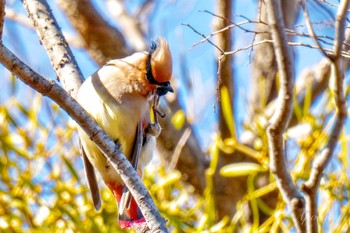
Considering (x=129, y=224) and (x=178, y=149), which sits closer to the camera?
(x=129, y=224)

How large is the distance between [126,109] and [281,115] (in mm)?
657

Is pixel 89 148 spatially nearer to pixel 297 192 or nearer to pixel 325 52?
pixel 297 192

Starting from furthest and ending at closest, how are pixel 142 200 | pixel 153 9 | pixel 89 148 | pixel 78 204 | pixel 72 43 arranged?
pixel 153 9 < pixel 72 43 < pixel 78 204 < pixel 89 148 < pixel 142 200

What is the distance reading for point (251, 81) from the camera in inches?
128

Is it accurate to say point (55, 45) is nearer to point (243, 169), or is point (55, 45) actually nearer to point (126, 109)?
point (126, 109)

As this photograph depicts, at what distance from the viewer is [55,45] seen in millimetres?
2076

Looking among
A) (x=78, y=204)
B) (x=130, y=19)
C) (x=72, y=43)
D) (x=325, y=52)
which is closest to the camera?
(x=325, y=52)

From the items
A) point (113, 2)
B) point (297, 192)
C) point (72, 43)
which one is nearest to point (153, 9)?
point (113, 2)

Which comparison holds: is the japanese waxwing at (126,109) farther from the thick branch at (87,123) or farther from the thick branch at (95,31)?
the thick branch at (95,31)

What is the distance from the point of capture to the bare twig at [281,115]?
1.45 metres

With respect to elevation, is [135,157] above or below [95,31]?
below

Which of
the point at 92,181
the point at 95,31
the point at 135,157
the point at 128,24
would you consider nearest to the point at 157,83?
the point at 135,157

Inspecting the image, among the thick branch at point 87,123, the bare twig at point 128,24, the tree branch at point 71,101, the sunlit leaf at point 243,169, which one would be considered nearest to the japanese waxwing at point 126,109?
the tree branch at point 71,101

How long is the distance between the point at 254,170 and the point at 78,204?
21.3 inches
